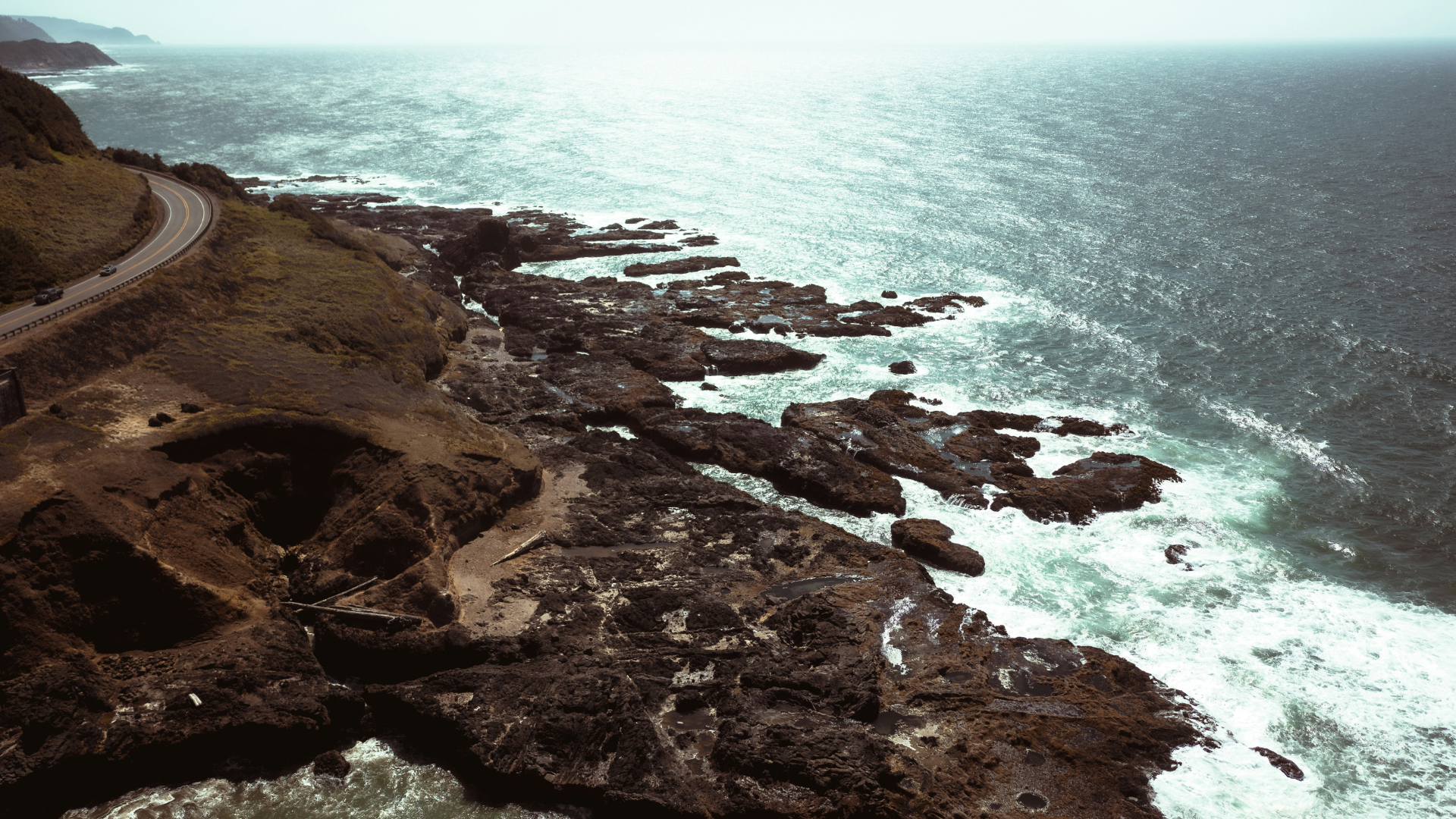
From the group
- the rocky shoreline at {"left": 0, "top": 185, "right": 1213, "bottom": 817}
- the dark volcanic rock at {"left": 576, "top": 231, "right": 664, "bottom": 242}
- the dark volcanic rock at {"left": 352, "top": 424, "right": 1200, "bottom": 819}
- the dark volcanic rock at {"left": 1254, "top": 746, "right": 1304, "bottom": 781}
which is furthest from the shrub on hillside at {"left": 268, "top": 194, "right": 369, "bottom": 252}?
the dark volcanic rock at {"left": 1254, "top": 746, "right": 1304, "bottom": 781}

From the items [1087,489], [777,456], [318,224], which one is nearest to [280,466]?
[777,456]

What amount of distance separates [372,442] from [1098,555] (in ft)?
112

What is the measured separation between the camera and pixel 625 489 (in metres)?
41.4

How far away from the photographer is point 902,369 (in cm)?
5884

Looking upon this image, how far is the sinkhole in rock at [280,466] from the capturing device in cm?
3481

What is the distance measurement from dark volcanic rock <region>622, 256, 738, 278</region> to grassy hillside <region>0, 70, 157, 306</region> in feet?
125

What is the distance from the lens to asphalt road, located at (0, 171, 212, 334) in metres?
41.1

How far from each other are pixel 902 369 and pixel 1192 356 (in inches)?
871

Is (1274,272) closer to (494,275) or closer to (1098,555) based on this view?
(1098,555)

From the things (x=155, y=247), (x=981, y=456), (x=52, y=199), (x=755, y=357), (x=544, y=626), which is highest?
(x=52, y=199)

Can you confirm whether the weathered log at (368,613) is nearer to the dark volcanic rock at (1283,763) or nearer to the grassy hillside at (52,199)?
the grassy hillside at (52,199)

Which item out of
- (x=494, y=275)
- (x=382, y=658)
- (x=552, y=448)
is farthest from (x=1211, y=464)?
(x=494, y=275)

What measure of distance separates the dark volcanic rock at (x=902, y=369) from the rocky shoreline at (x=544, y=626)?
12.6 m

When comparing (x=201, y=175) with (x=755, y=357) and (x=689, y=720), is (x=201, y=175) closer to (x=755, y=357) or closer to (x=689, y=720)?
(x=755, y=357)
